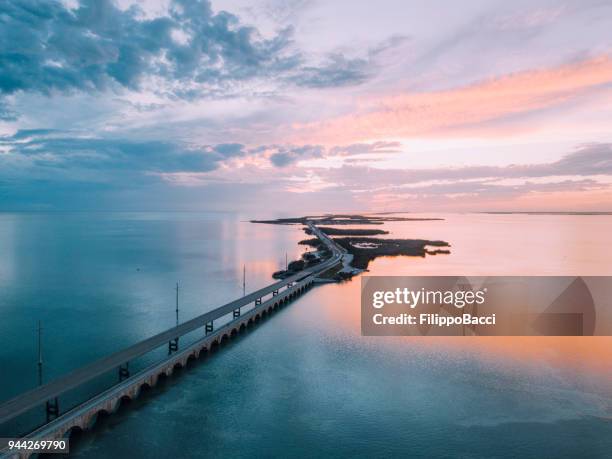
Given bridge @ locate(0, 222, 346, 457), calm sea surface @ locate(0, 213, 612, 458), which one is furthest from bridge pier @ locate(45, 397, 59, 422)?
calm sea surface @ locate(0, 213, 612, 458)

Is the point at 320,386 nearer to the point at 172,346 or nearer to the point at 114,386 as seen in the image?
the point at 114,386

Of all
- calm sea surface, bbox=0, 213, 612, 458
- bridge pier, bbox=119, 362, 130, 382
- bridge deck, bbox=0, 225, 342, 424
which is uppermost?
bridge deck, bbox=0, 225, 342, 424

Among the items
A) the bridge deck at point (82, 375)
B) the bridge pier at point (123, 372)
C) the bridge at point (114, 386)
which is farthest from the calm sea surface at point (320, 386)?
the bridge deck at point (82, 375)

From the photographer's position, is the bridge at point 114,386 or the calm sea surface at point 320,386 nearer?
the bridge at point 114,386

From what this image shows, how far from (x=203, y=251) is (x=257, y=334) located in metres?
63.2

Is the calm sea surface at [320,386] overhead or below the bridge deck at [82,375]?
below

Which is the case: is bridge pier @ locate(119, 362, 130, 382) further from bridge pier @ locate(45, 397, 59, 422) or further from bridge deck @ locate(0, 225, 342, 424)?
bridge pier @ locate(45, 397, 59, 422)

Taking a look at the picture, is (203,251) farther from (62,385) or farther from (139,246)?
(62,385)

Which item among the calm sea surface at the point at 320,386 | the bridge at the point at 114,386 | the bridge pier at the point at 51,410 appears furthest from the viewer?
the bridge pier at the point at 51,410

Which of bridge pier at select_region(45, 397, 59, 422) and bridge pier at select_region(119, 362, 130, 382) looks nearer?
bridge pier at select_region(45, 397, 59, 422)

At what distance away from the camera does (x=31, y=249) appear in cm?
9362

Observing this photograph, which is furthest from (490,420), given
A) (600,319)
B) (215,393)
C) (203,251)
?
(203,251)

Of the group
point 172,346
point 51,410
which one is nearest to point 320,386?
point 172,346

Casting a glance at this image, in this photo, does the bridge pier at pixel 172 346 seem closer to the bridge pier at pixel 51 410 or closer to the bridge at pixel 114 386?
the bridge at pixel 114 386
